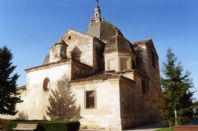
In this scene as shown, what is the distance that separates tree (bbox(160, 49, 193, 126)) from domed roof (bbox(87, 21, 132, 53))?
907 cm

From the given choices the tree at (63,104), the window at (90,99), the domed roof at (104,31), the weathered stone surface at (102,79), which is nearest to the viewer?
the weathered stone surface at (102,79)

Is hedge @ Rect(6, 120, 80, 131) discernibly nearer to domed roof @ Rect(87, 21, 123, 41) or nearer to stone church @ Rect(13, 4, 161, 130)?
stone church @ Rect(13, 4, 161, 130)

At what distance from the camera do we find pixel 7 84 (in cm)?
2027

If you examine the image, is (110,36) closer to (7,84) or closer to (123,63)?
(123,63)

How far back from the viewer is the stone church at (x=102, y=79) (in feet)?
59.8

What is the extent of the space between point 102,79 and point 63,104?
16.1 ft

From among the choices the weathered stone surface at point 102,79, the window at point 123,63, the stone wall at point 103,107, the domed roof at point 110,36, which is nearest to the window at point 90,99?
the weathered stone surface at point 102,79

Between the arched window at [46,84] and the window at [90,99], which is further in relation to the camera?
the arched window at [46,84]

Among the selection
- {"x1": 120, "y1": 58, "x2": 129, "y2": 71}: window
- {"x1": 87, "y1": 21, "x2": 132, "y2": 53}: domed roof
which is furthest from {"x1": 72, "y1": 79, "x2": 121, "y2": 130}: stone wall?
Result: {"x1": 87, "y1": 21, "x2": 132, "y2": 53}: domed roof

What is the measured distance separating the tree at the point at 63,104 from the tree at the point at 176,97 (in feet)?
26.5

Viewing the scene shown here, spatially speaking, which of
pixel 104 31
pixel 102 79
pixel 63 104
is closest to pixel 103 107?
pixel 102 79

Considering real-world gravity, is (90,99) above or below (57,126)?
above

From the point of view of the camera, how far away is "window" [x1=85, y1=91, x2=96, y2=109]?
746 inches

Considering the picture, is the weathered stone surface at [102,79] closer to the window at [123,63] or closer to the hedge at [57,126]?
the window at [123,63]
